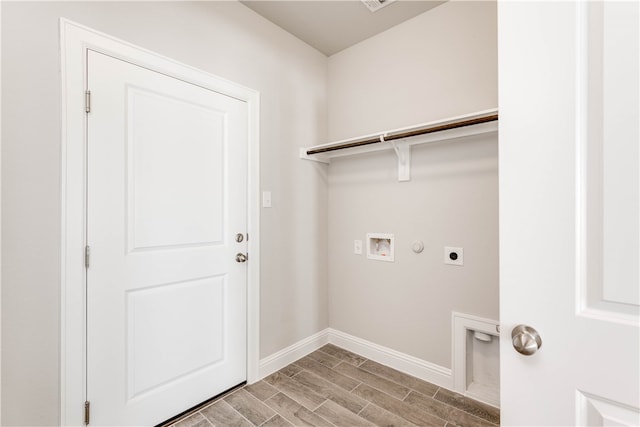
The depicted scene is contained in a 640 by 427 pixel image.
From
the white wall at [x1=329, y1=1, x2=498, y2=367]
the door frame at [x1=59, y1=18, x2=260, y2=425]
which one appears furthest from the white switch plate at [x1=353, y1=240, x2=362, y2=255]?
the door frame at [x1=59, y1=18, x2=260, y2=425]

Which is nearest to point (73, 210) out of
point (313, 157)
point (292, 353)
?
point (313, 157)

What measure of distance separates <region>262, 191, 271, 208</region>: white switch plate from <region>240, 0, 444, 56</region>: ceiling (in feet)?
4.26

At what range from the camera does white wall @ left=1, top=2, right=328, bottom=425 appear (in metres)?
1.20

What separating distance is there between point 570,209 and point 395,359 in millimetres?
1955

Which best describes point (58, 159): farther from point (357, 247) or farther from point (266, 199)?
point (357, 247)

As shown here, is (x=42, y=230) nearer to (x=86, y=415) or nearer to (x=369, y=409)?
(x=86, y=415)

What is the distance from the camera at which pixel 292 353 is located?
231 cm

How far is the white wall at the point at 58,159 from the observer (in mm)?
1197

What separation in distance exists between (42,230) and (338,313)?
2101mm

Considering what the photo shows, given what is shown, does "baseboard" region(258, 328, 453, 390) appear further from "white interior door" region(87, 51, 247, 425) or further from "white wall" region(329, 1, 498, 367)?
"white interior door" region(87, 51, 247, 425)

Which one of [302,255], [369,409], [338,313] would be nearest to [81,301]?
[302,255]

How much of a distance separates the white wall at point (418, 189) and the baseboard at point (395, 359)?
1.9 inches

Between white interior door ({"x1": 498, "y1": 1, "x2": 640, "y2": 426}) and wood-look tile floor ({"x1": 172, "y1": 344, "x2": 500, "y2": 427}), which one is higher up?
white interior door ({"x1": 498, "y1": 1, "x2": 640, "y2": 426})

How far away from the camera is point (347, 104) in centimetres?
255
